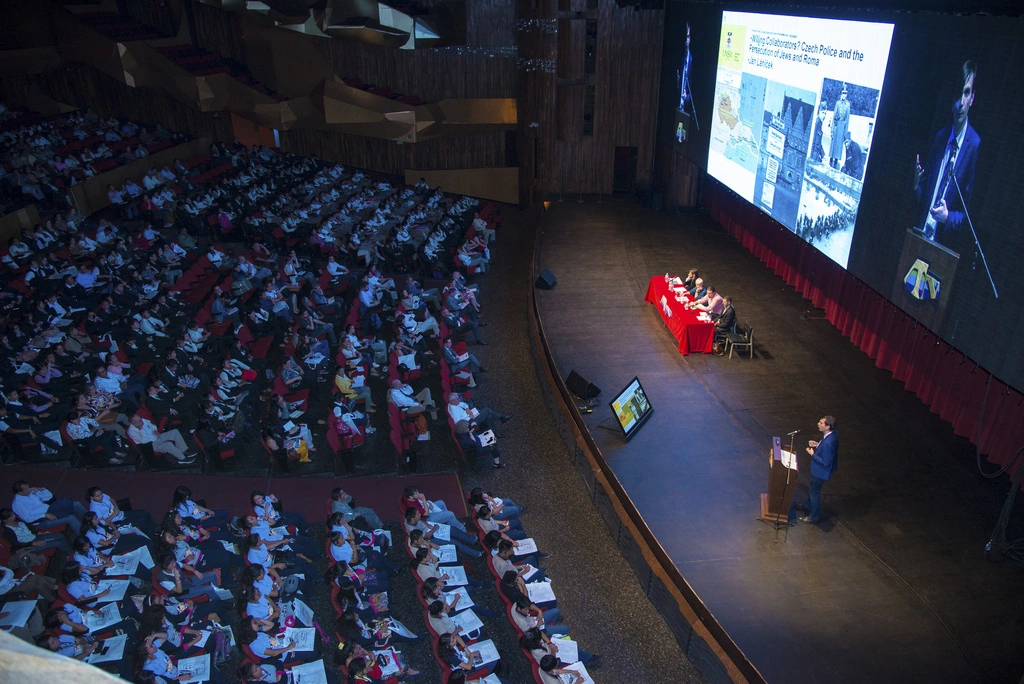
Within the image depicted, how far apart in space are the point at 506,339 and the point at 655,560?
595 cm

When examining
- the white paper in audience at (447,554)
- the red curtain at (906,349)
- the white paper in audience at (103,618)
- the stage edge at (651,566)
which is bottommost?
the stage edge at (651,566)

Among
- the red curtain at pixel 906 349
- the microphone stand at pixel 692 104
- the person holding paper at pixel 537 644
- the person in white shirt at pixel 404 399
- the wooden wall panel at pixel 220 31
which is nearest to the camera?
the person holding paper at pixel 537 644

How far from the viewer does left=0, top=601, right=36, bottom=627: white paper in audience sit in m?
5.61

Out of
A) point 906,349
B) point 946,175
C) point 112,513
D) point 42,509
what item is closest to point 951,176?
point 946,175

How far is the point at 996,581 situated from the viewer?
6613 mm

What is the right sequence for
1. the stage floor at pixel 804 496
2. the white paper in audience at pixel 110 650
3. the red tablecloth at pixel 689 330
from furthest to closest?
the red tablecloth at pixel 689 330, the stage floor at pixel 804 496, the white paper in audience at pixel 110 650

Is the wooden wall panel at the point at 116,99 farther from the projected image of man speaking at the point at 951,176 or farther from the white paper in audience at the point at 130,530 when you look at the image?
the projected image of man speaking at the point at 951,176

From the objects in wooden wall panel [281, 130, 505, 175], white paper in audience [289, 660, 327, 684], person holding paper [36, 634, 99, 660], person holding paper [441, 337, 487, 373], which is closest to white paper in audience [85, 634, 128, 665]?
person holding paper [36, 634, 99, 660]

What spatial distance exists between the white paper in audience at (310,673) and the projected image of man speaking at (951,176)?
7147 mm

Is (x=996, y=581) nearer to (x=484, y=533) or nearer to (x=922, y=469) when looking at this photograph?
(x=922, y=469)

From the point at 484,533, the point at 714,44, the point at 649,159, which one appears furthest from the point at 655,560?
the point at 649,159

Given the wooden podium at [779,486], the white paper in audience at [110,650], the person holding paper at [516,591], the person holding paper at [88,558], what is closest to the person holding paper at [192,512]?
the person holding paper at [88,558]

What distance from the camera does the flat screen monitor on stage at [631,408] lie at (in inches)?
346

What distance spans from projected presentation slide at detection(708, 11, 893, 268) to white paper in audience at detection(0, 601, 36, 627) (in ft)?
31.9
